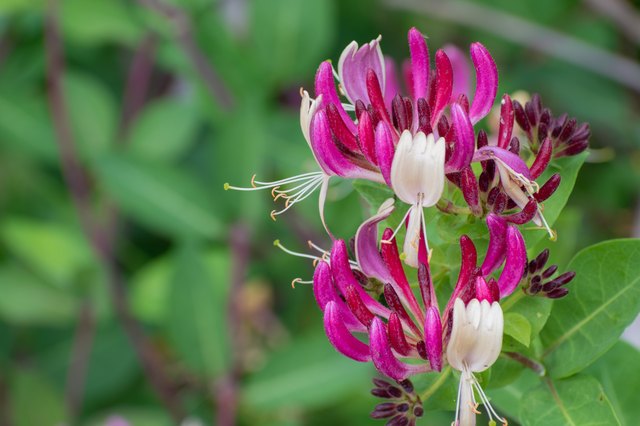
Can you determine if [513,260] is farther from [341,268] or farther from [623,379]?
[623,379]

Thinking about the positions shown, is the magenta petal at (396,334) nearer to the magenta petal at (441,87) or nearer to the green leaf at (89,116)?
the magenta petal at (441,87)

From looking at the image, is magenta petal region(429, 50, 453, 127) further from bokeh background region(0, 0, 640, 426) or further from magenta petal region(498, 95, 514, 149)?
bokeh background region(0, 0, 640, 426)

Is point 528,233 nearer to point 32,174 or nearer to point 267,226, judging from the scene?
point 267,226

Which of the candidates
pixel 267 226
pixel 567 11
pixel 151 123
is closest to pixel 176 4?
pixel 151 123

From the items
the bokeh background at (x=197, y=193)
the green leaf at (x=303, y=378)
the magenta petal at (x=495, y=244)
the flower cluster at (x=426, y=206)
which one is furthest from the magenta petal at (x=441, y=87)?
the green leaf at (x=303, y=378)

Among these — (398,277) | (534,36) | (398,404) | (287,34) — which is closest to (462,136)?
(398,277)

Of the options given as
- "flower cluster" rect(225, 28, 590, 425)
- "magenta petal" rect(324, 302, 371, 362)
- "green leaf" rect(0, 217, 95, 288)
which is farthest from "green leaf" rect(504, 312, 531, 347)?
"green leaf" rect(0, 217, 95, 288)
